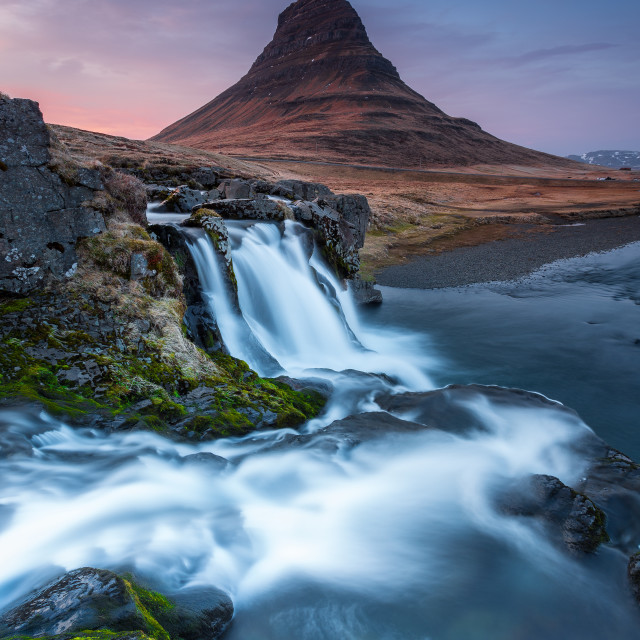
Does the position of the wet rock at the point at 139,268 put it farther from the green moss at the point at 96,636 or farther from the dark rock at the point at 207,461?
the green moss at the point at 96,636

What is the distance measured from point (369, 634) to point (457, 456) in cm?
449

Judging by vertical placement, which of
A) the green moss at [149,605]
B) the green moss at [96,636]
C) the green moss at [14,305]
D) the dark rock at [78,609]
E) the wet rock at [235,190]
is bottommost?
the green moss at [149,605]

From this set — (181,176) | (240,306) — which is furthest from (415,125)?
(240,306)

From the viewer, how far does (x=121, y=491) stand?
6152 millimetres

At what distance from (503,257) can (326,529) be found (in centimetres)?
2978

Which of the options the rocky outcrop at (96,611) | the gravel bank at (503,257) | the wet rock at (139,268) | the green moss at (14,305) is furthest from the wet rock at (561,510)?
the gravel bank at (503,257)

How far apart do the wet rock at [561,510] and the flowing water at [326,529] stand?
0.21m

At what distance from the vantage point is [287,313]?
1475 centimetres

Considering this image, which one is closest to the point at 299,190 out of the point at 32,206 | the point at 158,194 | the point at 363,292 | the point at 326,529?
the point at 363,292

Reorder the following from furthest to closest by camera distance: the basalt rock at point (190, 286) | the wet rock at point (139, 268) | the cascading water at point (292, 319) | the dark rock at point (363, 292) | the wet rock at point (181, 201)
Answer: the dark rock at point (363, 292) → the wet rock at point (181, 201) → the cascading water at point (292, 319) → the basalt rock at point (190, 286) → the wet rock at point (139, 268)

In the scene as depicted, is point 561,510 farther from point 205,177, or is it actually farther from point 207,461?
point 205,177

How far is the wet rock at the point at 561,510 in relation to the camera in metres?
6.35

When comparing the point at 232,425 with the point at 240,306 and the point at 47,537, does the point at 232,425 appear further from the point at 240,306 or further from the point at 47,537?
the point at 240,306

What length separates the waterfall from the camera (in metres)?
12.0
